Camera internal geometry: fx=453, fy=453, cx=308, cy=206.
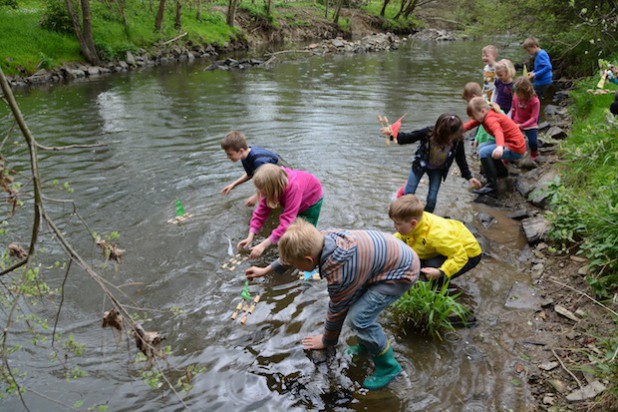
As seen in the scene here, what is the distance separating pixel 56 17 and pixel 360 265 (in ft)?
68.4

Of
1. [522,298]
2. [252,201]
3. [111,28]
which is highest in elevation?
[111,28]

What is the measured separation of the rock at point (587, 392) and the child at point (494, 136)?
3.52 metres

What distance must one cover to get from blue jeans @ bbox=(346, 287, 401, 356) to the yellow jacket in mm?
961

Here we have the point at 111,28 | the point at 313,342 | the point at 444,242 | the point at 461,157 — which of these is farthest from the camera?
the point at 111,28

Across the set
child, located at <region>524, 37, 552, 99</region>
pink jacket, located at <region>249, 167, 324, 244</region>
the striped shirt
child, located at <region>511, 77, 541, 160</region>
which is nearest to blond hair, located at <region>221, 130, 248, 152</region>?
pink jacket, located at <region>249, 167, 324, 244</region>

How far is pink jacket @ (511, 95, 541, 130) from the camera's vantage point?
7097 mm

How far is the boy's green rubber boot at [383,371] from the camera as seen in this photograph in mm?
3430

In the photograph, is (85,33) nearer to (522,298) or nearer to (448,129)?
(448,129)

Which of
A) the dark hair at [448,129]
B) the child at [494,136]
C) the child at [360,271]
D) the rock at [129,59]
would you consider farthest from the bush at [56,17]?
the child at [360,271]

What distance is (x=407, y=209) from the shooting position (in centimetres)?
385

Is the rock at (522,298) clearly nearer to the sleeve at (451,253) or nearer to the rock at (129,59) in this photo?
the sleeve at (451,253)

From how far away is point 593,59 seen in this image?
11.5 meters

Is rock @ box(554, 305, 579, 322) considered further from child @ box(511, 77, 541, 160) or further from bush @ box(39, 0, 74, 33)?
bush @ box(39, 0, 74, 33)

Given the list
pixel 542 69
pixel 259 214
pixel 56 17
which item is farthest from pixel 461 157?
pixel 56 17
